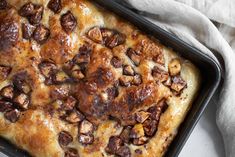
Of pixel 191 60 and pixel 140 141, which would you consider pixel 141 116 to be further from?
pixel 191 60

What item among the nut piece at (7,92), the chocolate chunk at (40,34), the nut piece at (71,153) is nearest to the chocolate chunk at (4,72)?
the nut piece at (7,92)

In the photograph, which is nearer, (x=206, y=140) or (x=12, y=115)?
(x=12, y=115)

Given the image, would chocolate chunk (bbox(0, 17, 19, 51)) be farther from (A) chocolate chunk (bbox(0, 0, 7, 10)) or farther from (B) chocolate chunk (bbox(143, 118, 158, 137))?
(B) chocolate chunk (bbox(143, 118, 158, 137))

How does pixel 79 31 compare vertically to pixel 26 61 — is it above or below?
above

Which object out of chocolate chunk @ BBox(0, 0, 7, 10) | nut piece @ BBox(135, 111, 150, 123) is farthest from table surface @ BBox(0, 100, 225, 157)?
chocolate chunk @ BBox(0, 0, 7, 10)

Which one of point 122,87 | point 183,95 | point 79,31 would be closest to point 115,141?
point 122,87

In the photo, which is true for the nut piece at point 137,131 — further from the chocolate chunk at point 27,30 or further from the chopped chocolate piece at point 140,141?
the chocolate chunk at point 27,30

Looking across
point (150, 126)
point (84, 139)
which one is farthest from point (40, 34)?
point (150, 126)

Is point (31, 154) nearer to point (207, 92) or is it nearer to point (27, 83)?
point (27, 83)
